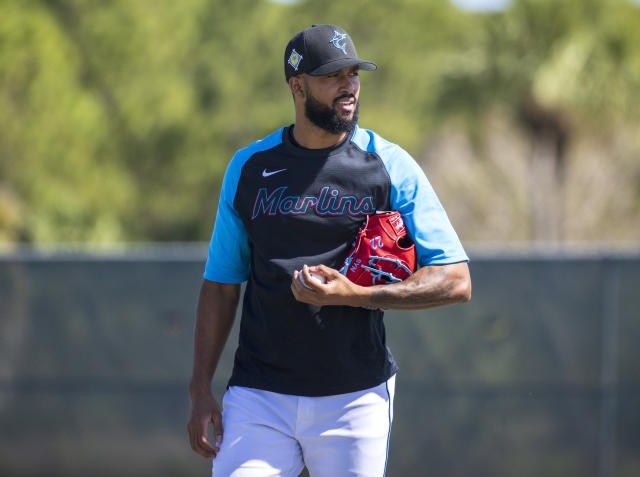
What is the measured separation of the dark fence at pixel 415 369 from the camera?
19.1 feet

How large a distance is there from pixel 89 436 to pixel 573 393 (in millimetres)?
3421

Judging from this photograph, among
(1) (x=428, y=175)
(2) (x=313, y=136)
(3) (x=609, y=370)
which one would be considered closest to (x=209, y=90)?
(1) (x=428, y=175)

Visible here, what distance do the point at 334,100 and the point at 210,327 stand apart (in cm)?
88

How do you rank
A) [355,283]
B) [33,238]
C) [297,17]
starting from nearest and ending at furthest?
[355,283] < [33,238] < [297,17]

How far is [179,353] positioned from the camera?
5980 millimetres

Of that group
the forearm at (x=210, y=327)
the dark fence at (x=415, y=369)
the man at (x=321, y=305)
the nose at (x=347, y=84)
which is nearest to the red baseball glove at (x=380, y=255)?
the man at (x=321, y=305)

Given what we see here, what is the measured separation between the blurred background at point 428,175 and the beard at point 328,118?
131 inches

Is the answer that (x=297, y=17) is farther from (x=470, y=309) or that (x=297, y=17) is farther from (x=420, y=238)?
(x=420, y=238)

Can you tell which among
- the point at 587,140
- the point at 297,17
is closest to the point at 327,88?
the point at 587,140

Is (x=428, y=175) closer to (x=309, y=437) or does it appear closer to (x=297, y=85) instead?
(x=297, y=85)

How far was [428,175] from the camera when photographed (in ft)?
78.8

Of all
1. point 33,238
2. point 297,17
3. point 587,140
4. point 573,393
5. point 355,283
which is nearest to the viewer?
point 355,283

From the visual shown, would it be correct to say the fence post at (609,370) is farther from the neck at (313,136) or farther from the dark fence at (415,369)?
the neck at (313,136)

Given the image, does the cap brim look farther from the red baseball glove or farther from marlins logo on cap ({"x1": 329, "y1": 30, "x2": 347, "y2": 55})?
the red baseball glove
